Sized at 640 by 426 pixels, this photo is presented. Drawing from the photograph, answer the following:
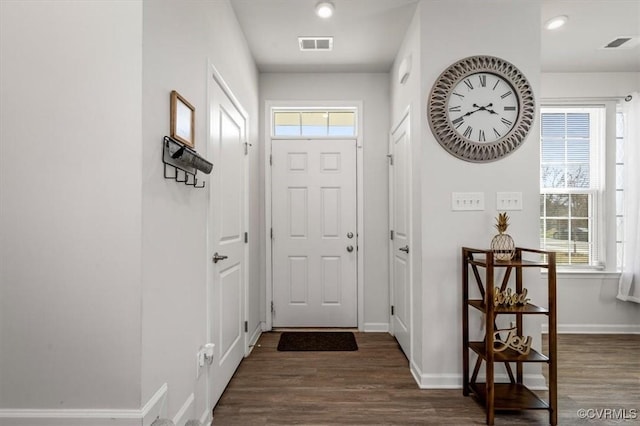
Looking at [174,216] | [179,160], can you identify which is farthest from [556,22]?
[174,216]

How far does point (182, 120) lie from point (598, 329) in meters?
4.33

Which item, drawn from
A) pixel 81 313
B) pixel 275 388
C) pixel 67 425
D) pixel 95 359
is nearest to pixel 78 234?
pixel 81 313

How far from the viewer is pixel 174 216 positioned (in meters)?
1.59

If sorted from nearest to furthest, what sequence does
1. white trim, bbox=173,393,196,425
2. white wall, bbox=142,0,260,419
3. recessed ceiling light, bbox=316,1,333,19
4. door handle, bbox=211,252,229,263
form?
white wall, bbox=142,0,260,419
white trim, bbox=173,393,196,425
door handle, bbox=211,252,229,263
recessed ceiling light, bbox=316,1,333,19

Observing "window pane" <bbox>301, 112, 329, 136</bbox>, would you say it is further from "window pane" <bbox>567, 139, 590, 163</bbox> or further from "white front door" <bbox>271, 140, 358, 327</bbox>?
"window pane" <bbox>567, 139, 590, 163</bbox>

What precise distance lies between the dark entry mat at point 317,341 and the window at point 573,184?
2264mm

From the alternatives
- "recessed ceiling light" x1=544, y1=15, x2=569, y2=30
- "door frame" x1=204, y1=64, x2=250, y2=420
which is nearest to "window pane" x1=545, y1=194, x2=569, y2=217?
"recessed ceiling light" x1=544, y1=15, x2=569, y2=30

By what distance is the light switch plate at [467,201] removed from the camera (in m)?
2.52

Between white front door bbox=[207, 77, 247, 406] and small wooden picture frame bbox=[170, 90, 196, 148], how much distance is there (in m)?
0.34

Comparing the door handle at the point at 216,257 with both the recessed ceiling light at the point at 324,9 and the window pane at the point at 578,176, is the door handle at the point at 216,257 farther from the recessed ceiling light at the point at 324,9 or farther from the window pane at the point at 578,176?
the window pane at the point at 578,176

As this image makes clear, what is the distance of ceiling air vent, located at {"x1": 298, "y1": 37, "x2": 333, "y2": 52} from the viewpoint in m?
3.15

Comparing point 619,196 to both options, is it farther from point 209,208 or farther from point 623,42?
point 209,208

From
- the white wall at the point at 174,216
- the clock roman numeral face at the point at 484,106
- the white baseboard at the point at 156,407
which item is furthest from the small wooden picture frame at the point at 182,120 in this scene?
the clock roman numeral face at the point at 484,106

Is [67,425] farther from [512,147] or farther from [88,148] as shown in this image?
[512,147]
